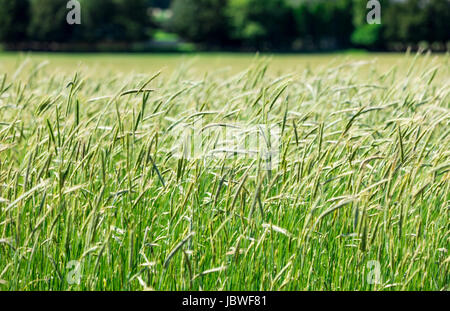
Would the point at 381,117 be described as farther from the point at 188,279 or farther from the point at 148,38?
the point at 148,38

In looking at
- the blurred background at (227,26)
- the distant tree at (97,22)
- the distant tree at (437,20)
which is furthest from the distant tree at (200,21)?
the distant tree at (437,20)

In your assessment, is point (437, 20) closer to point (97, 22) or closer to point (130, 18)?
point (130, 18)

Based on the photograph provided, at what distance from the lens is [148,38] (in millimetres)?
67062

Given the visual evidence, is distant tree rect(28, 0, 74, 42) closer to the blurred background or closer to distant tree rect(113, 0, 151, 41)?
the blurred background

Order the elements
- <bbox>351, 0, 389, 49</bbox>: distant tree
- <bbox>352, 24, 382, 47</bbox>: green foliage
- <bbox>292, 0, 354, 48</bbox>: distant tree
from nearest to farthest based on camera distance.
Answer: <bbox>351, 0, 389, 49</bbox>: distant tree
<bbox>352, 24, 382, 47</bbox>: green foliage
<bbox>292, 0, 354, 48</bbox>: distant tree

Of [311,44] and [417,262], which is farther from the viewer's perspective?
[311,44]

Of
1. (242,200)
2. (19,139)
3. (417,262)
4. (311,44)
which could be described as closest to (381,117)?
(417,262)

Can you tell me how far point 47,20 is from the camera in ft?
192

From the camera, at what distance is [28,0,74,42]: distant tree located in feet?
193

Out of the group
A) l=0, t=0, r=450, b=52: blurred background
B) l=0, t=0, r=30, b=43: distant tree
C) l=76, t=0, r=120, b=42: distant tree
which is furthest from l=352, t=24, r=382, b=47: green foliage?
l=0, t=0, r=30, b=43: distant tree

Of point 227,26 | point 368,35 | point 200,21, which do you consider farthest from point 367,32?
point 200,21

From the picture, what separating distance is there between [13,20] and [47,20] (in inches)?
194
